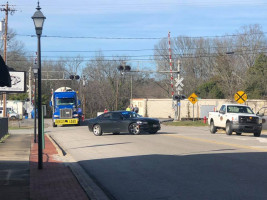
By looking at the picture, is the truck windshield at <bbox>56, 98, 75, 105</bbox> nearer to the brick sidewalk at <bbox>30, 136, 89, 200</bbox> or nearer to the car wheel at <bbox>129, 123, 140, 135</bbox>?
the car wheel at <bbox>129, 123, 140, 135</bbox>

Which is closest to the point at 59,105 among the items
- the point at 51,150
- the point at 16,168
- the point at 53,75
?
the point at 51,150

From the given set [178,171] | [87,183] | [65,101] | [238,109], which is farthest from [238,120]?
[65,101]

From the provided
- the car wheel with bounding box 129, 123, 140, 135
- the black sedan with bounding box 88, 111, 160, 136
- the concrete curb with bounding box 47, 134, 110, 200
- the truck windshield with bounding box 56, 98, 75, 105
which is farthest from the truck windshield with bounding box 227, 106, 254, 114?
the truck windshield with bounding box 56, 98, 75, 105

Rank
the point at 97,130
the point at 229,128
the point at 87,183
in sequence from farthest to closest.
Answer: the point at 97,130
the point at 229,128
the point at 87,183

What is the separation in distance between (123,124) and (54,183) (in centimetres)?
1686

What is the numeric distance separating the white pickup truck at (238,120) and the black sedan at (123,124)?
3995 mm

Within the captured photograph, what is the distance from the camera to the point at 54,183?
10695mm

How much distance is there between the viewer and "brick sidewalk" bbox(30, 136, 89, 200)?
914cm

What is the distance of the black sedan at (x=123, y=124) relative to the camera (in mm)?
27250

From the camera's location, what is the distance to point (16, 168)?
44.3ft

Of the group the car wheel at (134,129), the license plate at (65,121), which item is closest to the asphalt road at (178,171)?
the car wheel at (134,129)

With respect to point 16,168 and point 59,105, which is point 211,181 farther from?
point 59,105

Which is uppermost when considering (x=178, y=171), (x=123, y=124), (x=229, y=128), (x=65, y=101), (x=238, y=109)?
(x=65, y=101)

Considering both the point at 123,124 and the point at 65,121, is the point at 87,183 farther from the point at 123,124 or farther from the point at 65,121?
the point at 65,121
